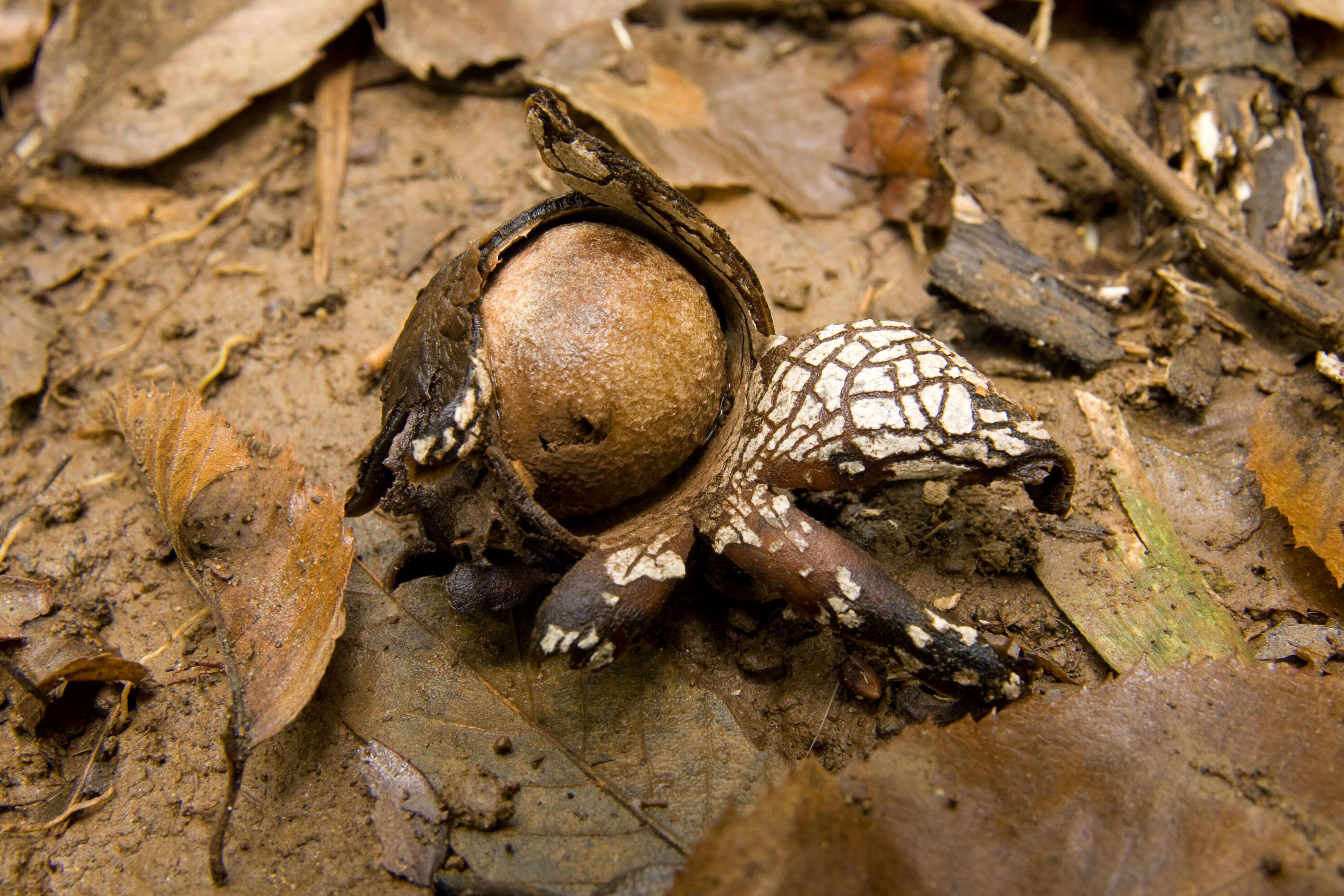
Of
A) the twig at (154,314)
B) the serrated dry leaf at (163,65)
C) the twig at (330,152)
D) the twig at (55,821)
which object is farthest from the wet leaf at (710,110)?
the twig at (55,821)

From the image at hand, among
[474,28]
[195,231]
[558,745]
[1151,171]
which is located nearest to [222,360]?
[195,231]

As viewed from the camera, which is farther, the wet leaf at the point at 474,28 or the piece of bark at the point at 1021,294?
the wet leaf at the point at 474,28

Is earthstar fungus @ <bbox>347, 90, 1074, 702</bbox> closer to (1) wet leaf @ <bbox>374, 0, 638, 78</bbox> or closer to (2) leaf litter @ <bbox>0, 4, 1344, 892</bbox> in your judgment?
(2) leaf litter @ <bbox>0, 4, 1344, 892</bbox>

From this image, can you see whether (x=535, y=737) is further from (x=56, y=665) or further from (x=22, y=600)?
(x=22, y=600)

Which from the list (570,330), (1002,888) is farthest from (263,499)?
(1002,888)

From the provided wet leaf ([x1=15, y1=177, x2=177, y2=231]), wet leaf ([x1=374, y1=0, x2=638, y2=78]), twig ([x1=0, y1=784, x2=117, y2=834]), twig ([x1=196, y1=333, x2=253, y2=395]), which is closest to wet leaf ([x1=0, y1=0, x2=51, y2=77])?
wet leaf ([x1=15, y1=177, x2=177, y2=231])

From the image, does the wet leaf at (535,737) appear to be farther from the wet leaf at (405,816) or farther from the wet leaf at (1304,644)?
the wet leaf at (1304,644)
